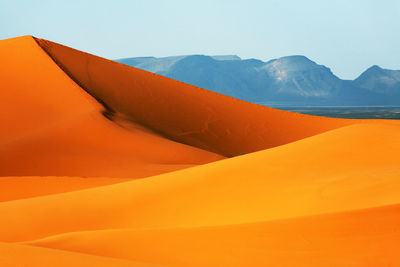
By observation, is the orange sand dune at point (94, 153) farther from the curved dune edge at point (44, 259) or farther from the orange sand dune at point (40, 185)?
the curved dune edge at point (44, 259)

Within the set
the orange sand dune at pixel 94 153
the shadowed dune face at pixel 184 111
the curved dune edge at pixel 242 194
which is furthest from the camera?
the shadowed dune face at pixel 184 111

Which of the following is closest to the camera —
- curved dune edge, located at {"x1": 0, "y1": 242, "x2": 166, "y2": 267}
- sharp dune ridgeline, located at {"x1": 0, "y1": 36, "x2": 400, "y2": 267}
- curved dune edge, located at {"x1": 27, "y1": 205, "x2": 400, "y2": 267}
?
curved dune edge, located at {"x1": 0, "y1": 242, "x2": 166, "y2": 267}

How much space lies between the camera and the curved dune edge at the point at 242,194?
548cm

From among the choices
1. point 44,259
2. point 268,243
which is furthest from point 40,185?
point 44,259

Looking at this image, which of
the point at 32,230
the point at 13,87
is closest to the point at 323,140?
the point at 32,230

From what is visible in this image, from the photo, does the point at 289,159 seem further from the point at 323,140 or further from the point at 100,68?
the point at 100,68

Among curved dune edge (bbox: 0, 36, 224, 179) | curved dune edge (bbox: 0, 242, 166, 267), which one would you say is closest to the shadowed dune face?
curved dune edge (bbox: 0, 36, 224, 179)

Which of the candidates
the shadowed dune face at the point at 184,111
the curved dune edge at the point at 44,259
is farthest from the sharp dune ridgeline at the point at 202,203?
the shadowed dune face at the point at 184,111

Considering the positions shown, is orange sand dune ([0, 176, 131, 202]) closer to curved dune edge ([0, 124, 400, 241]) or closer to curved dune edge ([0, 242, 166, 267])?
curved dune edge ([0, 124, 400, 241])

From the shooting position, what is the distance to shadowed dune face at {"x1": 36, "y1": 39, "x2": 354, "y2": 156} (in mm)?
23562

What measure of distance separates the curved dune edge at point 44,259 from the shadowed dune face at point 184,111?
59.5 feet

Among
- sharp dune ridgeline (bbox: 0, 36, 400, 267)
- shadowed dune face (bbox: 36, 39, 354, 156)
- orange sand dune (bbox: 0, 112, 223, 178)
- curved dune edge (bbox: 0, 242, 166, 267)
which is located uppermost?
shadowed dune face (bbox: 36, 39, 354, 156)

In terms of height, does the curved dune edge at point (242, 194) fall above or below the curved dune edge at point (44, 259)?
above

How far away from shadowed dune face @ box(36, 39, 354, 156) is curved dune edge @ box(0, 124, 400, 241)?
14.1m
